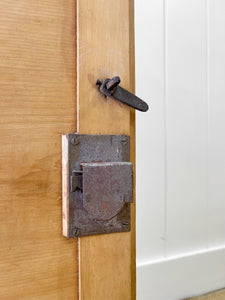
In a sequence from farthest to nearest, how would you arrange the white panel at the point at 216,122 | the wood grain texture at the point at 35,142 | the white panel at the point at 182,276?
1. the white panel at the point at 216,122
2. the white panel at the point at 182,276
3. the wood grain texture at the point at 35,142

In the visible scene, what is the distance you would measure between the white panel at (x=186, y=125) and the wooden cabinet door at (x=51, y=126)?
57cm

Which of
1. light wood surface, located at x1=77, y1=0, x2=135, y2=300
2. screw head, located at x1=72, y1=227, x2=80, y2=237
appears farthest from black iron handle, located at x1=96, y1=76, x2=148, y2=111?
screw head, located at x1=72, y1=227, x2=80, y2=237

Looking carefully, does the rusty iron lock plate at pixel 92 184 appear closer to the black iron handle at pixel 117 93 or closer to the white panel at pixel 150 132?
the black iron handle at pixel 117 93

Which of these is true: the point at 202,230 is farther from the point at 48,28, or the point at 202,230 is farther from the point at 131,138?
the point at 48,28

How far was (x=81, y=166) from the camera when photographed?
0.38 m

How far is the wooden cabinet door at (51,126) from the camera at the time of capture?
0.35 meters

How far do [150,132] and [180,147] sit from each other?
0.12 m

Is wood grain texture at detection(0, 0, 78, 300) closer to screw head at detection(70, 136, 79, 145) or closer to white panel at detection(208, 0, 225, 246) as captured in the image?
screw head at detection(70, 136, 79, 145)

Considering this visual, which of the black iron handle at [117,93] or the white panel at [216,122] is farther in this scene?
the white panel at [216,122]

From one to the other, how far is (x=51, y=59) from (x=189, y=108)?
0.69m

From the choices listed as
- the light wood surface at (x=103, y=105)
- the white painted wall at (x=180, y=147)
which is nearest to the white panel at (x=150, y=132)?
the white painted wall at (x=180, y=147)

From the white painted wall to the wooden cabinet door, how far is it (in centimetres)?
50

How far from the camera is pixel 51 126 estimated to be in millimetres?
373

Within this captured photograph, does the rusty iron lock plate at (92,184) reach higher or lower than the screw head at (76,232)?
higher
